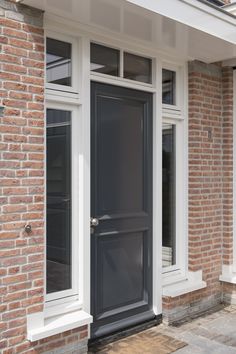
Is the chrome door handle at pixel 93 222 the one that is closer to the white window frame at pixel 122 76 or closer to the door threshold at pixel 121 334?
the door threshold at pixel 121 334

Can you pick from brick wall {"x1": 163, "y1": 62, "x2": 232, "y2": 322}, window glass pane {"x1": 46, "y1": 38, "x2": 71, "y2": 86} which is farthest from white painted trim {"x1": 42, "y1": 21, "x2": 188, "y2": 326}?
brick wall {"x1": 163, "y1": 62, "x2": 232, "y2": 322}

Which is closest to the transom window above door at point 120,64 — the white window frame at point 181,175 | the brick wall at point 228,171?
the white window frame at point 181,175

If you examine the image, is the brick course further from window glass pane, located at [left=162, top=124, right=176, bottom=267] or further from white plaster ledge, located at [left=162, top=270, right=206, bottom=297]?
window glass pane, located at [left=162, top=124, right=176, bottom=267]

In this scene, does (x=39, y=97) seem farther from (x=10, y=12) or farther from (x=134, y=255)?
(x=134, y=255)

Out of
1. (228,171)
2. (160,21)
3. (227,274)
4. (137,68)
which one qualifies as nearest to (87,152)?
(137,68)

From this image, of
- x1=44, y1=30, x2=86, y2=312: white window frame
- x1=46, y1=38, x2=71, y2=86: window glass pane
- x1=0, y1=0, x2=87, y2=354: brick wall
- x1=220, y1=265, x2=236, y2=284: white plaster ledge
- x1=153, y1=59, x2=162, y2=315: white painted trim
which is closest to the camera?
x1=0, y1=0, x2=87, y2=354: brick wall

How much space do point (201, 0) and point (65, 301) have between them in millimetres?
2843

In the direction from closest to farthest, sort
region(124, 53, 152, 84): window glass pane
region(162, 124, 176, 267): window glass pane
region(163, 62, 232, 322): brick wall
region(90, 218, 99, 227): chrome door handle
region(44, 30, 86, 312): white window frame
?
region(44, 30, 86, 312): white window frame → region(90, 218, 99, 227): chrome door handle → region(124, 53, 152, 84): window glass pane → region(162, 124, 176, 267): window glass pane → region(163, 62, 232, 322): brick wall

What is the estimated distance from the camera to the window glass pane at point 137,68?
4.23 m

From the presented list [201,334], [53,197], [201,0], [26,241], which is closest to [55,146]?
[53,197]

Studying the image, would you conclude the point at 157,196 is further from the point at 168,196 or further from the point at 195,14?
the point at 195,14

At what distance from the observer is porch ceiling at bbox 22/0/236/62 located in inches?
129

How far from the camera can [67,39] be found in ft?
12.2

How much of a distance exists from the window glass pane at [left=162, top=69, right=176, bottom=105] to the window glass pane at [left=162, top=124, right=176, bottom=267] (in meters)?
0.29
